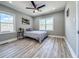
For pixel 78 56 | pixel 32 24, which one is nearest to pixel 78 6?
pixel 78 56

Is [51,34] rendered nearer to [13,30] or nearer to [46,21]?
[46,21]

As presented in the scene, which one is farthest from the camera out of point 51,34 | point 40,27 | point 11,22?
point 40,27

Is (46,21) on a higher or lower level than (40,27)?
higher

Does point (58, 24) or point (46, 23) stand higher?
point (46, 23)

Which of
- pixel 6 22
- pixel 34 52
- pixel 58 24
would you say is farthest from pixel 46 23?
pixel 34 52

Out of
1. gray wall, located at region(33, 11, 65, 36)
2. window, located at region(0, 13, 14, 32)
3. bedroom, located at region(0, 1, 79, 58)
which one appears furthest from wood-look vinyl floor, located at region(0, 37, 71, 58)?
gray wall, located at region(33, 11, 65, 36)

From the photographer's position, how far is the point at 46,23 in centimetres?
809

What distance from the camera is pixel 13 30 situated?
18.4 ft

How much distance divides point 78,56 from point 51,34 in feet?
18.7

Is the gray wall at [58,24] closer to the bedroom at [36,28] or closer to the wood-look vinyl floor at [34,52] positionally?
the bedroom at [36,28]

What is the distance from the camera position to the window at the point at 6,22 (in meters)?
4.62

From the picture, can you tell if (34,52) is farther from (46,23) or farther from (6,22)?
(46,23)

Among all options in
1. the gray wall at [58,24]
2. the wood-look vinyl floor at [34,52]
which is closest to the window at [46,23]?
the gray wall at [58,24]

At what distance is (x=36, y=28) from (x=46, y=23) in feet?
4.98
